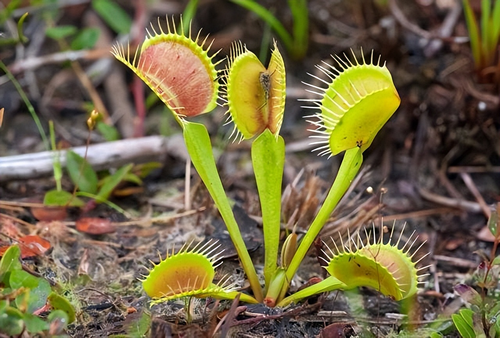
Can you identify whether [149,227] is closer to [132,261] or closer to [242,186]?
[132,261]

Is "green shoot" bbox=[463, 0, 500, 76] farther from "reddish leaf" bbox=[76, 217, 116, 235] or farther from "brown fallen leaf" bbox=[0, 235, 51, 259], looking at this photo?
"brown fallen leaf" bbox=[0, 235, 51, 259]

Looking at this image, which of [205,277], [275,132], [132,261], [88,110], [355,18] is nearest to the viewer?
[205,277]

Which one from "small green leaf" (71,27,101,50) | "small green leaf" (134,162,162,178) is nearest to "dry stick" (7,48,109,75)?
"small green leaf" (71,27,101,50)

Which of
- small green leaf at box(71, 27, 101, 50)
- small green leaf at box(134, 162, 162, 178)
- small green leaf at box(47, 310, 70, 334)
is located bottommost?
small green leaf at box(134, 162, 162, 178)

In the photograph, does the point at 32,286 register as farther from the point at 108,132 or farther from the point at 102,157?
the point at 108,132

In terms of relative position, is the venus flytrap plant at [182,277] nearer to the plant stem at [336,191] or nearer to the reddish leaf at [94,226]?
the plant stem at [336,191]

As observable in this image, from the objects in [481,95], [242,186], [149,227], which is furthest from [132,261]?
[481,95]
